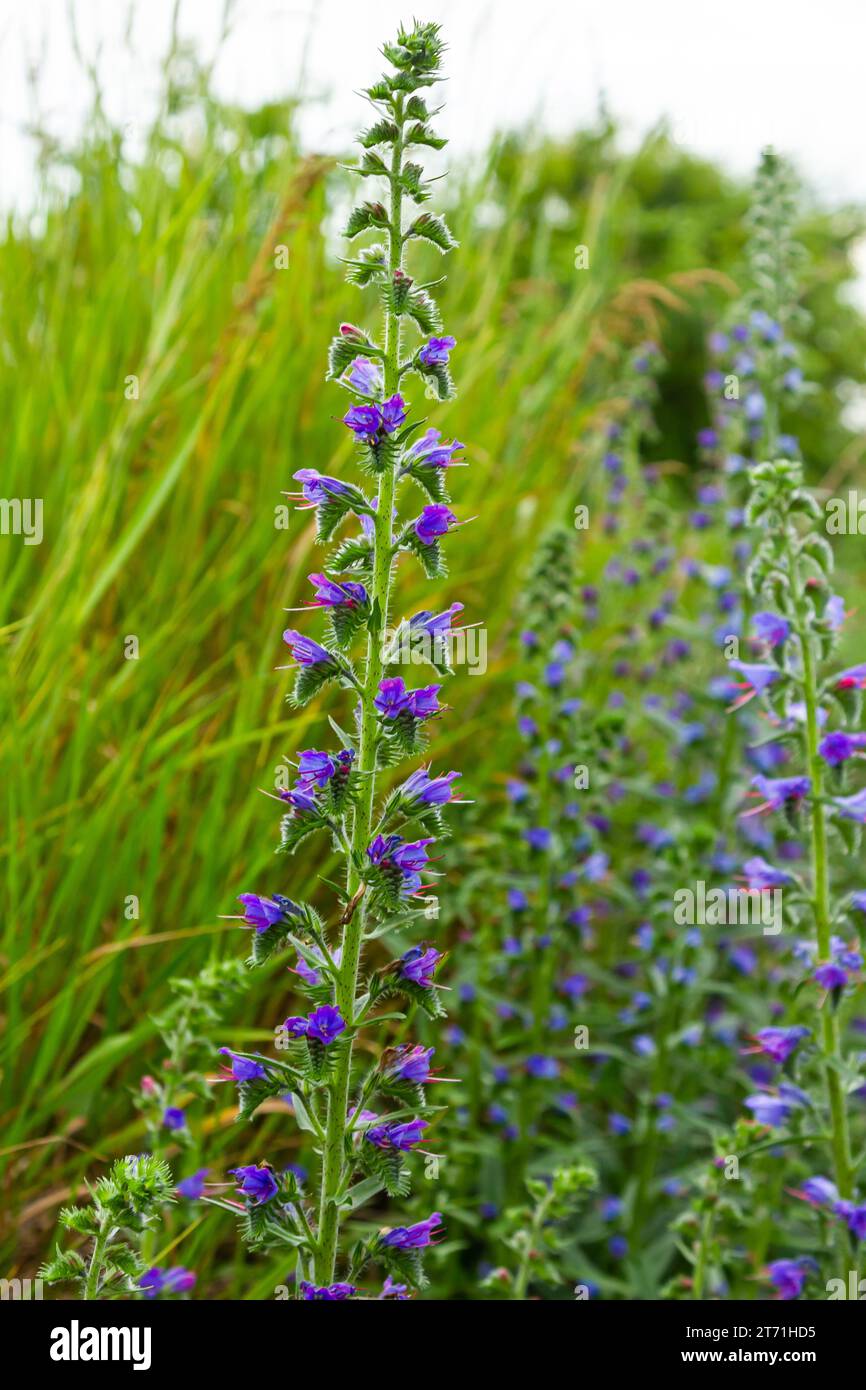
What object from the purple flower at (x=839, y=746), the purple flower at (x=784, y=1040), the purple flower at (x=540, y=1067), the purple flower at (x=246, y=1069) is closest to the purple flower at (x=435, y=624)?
the purple flower at (x=246, y=1069)

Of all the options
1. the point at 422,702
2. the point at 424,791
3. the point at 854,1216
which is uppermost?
the point at 422,702

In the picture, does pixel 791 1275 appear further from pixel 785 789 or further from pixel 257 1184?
pixel 257 1184

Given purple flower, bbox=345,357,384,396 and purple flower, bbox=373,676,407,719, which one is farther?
purple flower, bbox=345,357,384,396

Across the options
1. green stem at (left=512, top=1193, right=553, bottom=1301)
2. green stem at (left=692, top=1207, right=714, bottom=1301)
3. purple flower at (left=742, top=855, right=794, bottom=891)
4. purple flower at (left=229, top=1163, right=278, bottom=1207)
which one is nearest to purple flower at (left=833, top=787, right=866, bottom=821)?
purple flower at (left=742, top=855, right=794, bottom=891)

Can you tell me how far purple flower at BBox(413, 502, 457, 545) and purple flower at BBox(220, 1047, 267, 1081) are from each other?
819mm

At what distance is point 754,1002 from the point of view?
4.04m

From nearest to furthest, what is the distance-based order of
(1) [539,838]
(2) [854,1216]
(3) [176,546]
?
(2) [854,1216], (1) [539,838], (3) [176,546]

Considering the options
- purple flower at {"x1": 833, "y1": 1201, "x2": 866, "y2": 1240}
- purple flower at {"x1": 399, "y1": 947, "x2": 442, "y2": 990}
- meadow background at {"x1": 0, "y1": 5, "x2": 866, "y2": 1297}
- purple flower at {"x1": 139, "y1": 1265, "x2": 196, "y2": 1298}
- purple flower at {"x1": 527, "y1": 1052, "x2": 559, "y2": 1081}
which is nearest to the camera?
purple flower at {"x1": 399, "y1": 947, "x2": 442, "y2": 990}

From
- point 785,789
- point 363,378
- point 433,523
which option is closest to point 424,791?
point 433,523

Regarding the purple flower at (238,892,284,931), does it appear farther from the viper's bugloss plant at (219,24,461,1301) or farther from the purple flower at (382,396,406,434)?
the purple flower at (382,396,406,434)

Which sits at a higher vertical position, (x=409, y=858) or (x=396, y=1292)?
(x=409, y=858)

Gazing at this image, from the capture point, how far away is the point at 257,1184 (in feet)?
5.84

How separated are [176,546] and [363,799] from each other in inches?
86.9

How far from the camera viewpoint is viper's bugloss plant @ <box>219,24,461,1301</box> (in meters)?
1.82
